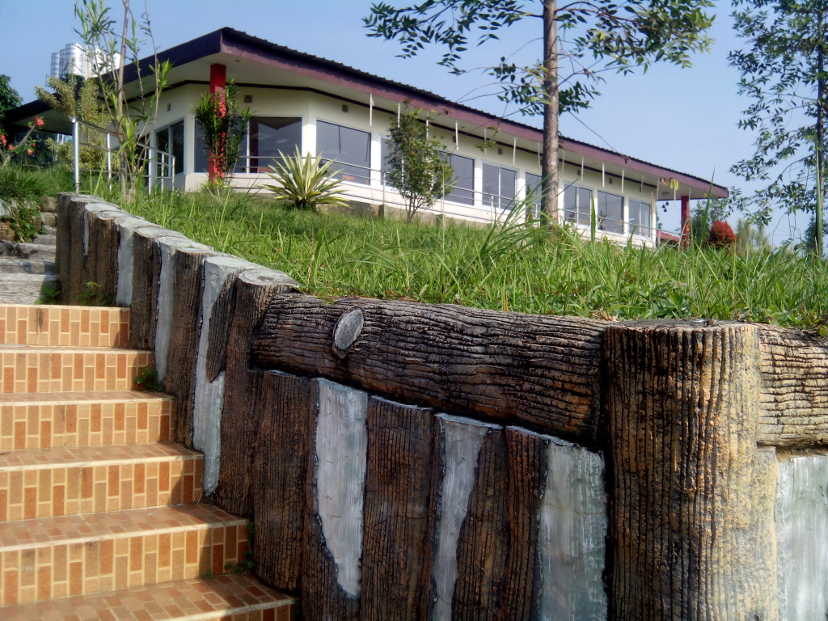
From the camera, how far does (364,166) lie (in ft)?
57.1

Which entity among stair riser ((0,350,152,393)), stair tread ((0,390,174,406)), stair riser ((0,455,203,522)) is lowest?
stair riser ((0,455,203,522))

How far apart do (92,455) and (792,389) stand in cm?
286

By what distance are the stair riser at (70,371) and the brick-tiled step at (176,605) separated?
1.43 meters

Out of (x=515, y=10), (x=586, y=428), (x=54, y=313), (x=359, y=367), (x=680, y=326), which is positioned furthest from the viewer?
(x=515, y=10)

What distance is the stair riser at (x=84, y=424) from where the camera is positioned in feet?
11.1

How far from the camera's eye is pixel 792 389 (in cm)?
164

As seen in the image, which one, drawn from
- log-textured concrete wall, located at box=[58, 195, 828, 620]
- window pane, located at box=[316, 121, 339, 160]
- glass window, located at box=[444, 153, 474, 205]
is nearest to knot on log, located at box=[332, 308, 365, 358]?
log-textured concrete wall, located at box=[58, 195, 828, 620]

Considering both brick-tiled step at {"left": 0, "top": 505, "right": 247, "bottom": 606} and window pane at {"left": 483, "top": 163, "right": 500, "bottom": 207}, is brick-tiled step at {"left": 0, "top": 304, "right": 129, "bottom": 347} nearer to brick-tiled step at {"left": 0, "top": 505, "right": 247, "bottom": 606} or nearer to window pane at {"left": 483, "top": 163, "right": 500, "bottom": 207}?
brick-tiled step at {"left": 0, "top": 505, "right": 247, "bottom": 606}

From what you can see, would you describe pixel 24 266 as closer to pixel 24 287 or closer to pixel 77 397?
pixel 24 287

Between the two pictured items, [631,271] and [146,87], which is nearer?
[631,271]

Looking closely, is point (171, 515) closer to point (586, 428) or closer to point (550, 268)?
point (550, 268)

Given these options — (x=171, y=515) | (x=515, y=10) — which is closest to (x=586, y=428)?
(x=171, y=515)

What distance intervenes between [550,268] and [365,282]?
81 centimetres

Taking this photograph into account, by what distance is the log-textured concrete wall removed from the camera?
152 centimetres
